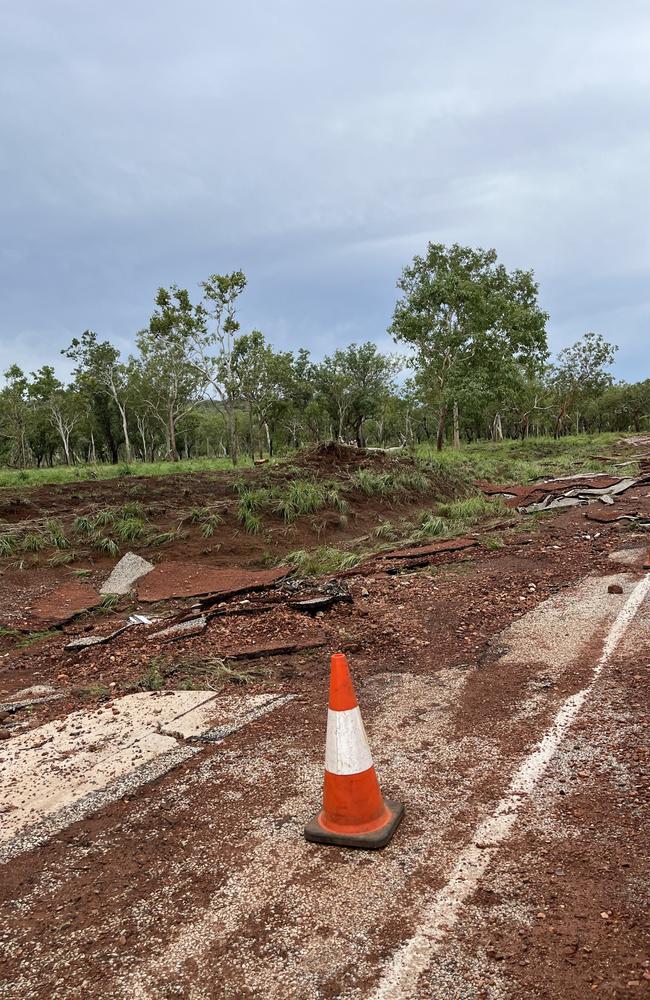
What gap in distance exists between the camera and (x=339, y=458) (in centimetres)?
1577

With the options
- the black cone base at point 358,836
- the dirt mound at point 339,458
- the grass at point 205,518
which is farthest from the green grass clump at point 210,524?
the black cone base at point 358,836

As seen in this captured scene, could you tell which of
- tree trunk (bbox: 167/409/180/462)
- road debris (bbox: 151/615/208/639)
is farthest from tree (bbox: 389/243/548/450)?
road debris (bbox: 151/615/208/639)

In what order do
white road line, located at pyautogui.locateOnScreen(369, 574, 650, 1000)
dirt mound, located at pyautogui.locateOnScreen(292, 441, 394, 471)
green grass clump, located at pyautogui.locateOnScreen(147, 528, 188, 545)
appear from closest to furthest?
white road line, located at pyautogui.locateOnScreen(369, 574, 650, 1000), green grass clump, located at pyautogui.locateOnScreen(147, 528, 188, 545), dirt mound, located at pyautogui.locateOnScreen(292, 441, 394, 471)

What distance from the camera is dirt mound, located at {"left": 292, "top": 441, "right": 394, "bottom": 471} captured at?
15148 millimetres

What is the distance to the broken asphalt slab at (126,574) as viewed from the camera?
8703mm

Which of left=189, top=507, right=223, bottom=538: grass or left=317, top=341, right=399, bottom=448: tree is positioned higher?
left=317, top=341, right=399, bottom=448: tree

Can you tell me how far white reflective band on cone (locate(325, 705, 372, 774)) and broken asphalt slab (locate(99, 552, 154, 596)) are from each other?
6.46m

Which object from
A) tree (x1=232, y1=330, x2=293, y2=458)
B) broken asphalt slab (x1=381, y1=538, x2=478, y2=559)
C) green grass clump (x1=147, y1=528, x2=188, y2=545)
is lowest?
broken asphalt slab (x1=381, y1=538, x2=478, y2=559)

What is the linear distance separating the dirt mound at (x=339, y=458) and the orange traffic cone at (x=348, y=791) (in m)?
12.1

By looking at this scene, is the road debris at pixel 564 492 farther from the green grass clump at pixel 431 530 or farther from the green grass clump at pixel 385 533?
the green grass clump at pixel 385 533

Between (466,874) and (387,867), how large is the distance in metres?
0.32

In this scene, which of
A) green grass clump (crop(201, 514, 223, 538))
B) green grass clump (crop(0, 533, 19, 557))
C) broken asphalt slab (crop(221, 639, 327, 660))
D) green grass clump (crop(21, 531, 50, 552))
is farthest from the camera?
green grass clump (crop(201, 514, 223, 538))

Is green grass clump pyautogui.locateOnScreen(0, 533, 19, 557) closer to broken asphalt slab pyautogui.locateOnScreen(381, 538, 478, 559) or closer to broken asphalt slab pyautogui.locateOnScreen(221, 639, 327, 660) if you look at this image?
broken asphalt slab pyautogui.locateOnScreen(221, 639, 327, 660)

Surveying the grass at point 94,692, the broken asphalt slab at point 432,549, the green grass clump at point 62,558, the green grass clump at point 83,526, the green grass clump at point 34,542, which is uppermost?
the green grass clump at point 83,526
